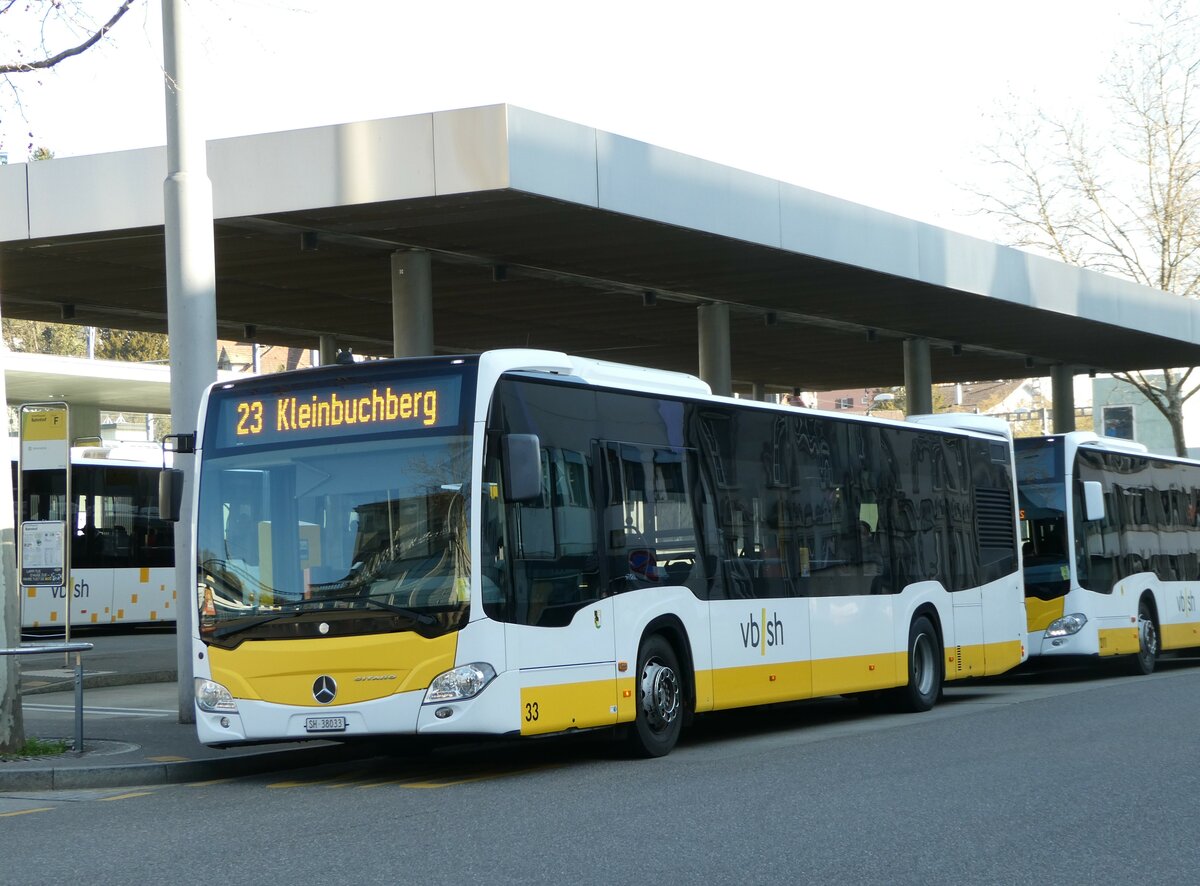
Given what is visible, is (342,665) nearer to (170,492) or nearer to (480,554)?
(480,554)

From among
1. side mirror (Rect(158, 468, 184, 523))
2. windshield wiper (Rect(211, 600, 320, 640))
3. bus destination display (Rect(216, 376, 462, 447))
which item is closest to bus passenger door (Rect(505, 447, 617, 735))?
bus destination display (Rect(216, 376, 462, 447))

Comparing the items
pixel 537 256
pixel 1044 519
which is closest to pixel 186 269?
pixel 537 256

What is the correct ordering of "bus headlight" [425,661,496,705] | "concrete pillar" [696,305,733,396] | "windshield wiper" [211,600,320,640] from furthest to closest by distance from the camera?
"concrete pillar" [696,305,733,396] < "windshield wiper" [211,600,320,640] < "bus headlight" [425,661,496,705]

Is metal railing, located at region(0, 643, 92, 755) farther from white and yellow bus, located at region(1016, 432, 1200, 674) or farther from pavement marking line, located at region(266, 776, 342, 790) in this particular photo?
white and yellow bus, located at region(1016, 432, 1200, 674)

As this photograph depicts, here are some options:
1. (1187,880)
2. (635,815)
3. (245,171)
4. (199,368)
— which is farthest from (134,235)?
(1187,880)

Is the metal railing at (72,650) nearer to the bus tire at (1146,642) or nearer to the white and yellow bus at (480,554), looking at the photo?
the white and yellow bus at (480,554)

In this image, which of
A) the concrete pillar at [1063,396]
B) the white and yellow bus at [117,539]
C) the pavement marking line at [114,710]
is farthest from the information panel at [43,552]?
the concrete pillar at [1063,396]

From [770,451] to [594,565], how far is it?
3.31 meters

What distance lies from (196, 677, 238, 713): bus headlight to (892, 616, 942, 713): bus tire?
7.86m

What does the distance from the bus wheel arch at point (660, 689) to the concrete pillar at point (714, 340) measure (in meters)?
14.2

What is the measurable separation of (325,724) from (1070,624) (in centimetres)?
1248

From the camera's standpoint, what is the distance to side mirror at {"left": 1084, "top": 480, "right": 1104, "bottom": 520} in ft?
70.0

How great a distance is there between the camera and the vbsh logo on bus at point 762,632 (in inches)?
555

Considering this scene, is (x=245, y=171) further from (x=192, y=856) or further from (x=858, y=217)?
(x=192, y=856)
